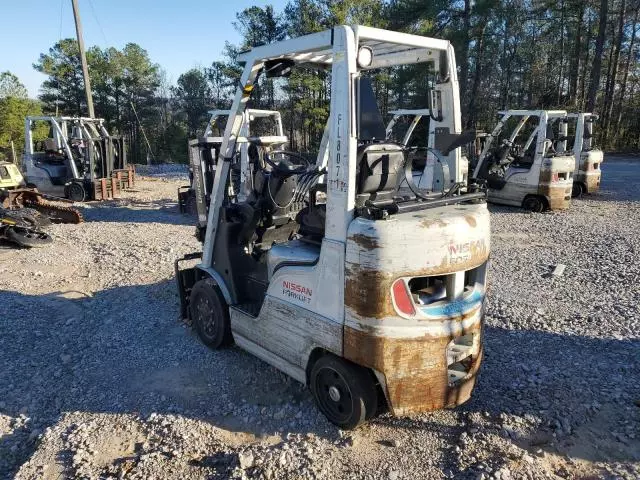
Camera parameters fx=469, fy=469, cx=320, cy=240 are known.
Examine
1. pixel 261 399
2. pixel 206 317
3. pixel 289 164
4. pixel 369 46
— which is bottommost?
pixel 261 399

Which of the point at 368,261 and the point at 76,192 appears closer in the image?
the point at 368,261

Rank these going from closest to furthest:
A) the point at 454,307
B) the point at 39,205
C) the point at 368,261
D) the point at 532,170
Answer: the point at 368,261
the point at 454,307
the point at 39,205
the point at 532,170

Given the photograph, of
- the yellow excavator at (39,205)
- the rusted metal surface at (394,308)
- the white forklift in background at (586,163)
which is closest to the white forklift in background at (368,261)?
the rusted metal surface at (394,308)

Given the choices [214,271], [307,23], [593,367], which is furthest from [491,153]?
[307,23]

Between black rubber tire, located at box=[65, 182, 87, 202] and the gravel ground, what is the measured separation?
7206 mm

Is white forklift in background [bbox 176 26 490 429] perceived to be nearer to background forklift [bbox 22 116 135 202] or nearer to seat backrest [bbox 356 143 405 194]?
seat backrest [bbox 356 143 405 194]

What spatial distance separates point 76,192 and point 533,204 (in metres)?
12.5

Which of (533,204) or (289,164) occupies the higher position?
(289,164)

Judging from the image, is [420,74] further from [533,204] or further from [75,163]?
[75,163]

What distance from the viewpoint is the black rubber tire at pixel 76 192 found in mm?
13484

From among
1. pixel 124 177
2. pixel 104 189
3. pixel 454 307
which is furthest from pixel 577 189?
pixel 124 177

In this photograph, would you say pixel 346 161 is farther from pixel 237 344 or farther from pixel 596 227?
pixel 596 227

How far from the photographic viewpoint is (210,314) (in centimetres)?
461

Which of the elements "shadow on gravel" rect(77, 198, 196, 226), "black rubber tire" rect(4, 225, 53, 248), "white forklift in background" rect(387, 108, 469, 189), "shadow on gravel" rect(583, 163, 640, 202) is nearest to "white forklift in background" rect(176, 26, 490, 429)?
"white forklift in background" rect(387, 108, 469, 189)
